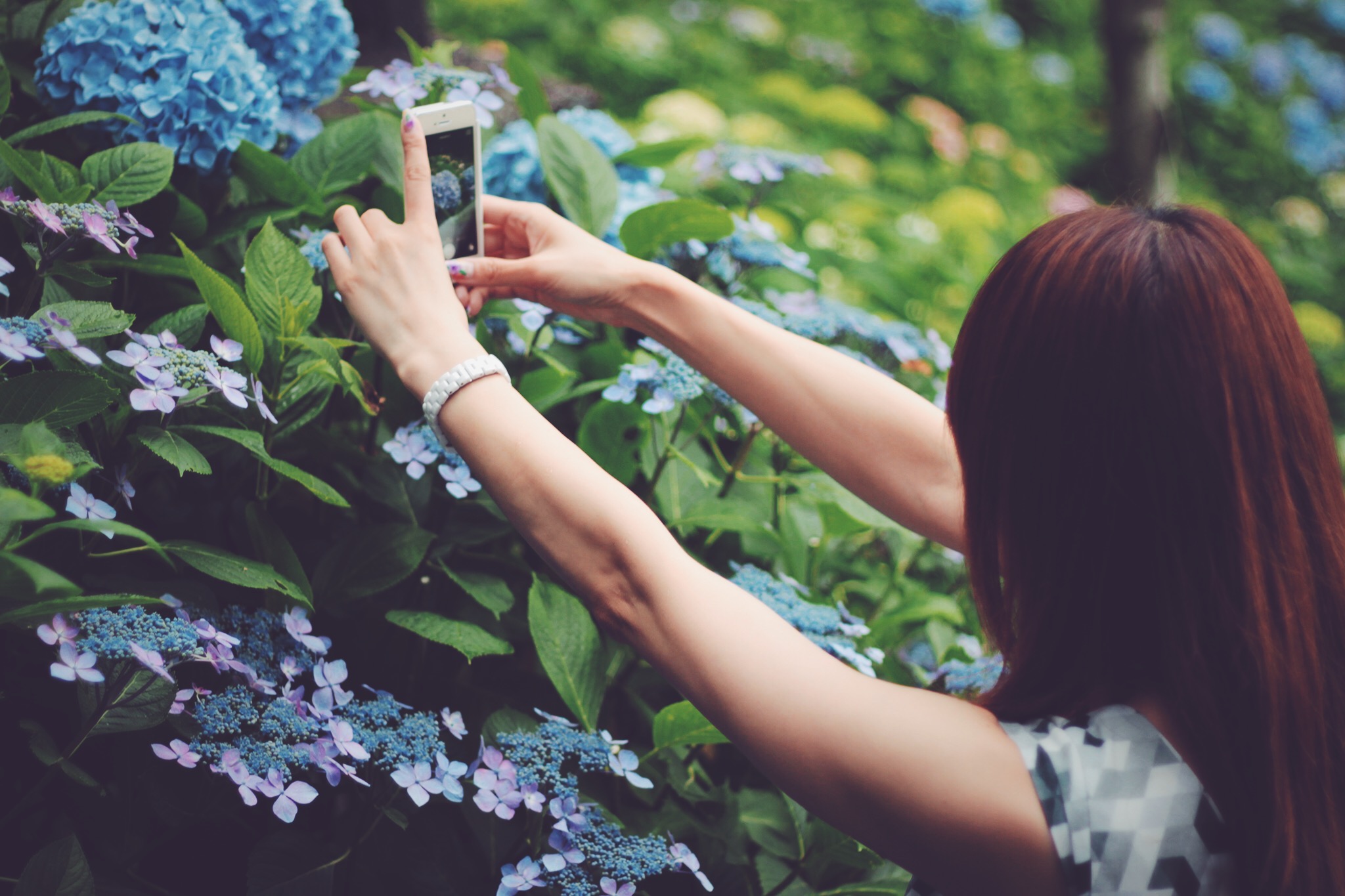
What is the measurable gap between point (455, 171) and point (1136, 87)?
4.77 meters

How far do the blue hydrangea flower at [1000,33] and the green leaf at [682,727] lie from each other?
5157 mm

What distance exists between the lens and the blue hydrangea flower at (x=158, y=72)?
1.13m

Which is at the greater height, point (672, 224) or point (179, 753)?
point (672, 224)

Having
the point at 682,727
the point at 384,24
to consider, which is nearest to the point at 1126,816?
the point at 682,727

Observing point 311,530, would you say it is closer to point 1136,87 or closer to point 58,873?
point 58,873

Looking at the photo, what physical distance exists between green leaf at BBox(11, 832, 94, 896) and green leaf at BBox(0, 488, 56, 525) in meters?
0.32

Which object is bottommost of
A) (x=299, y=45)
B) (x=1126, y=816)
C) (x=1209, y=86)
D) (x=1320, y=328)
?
(x=1320, y=328)

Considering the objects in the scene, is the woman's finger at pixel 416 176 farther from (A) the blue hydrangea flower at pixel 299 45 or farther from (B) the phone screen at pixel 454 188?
(A) the blue hydrangea flower at pixel 299 45

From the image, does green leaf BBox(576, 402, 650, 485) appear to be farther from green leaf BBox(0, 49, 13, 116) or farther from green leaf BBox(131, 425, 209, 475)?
green leaf BBox(0, 49, 13, 116)

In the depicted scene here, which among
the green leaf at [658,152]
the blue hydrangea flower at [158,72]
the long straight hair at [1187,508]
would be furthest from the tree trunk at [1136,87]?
the blue hydrangea flower at [158,72]

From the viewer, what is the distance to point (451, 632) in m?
1.01

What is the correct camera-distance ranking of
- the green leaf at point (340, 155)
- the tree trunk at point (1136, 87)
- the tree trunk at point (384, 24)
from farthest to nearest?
1. the tree trunk at point (1136, 87)
2. the tree trunk at point (384, 24)
3. the green leaf at point (340, 155)

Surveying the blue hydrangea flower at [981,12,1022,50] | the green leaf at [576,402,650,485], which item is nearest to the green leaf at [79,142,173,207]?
the green leaf at [576,402,650,485]

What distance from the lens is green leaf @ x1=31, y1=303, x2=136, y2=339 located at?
2.91ft
